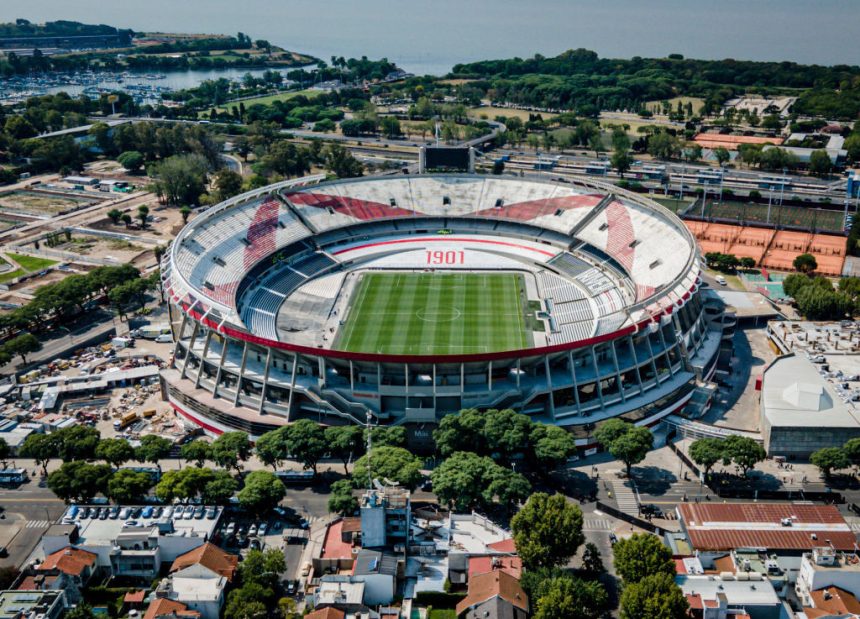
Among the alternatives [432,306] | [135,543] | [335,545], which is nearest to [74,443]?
[135,543]

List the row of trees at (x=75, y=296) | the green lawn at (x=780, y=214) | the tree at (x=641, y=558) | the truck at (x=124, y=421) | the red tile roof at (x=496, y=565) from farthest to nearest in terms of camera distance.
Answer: the green lawn at (x=780, y=214)
the row of trees at (x=75, y=296)
the truck at (x=124, y=421)
the red tile roof at (x=496, y=565)
the tree at (x=641, y=558)

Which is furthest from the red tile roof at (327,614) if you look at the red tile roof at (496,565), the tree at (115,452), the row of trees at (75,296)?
the row of trees at (75,296)

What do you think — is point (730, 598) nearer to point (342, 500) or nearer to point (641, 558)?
point (641, 558)

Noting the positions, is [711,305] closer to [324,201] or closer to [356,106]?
[324,201]

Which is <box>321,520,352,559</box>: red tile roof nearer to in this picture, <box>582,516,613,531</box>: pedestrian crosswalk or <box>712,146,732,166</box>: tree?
<box>582,516,613,531</box>: pedestrian crosswalk

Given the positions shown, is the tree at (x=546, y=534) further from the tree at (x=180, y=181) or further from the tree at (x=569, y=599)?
the tree at (x=180, y=181)

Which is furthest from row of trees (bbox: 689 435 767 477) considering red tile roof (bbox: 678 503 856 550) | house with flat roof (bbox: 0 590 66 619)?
house with flat roof (bbox: 0 590 66 619)

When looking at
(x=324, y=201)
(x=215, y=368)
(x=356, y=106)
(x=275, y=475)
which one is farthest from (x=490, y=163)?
(x=275, y=475)
